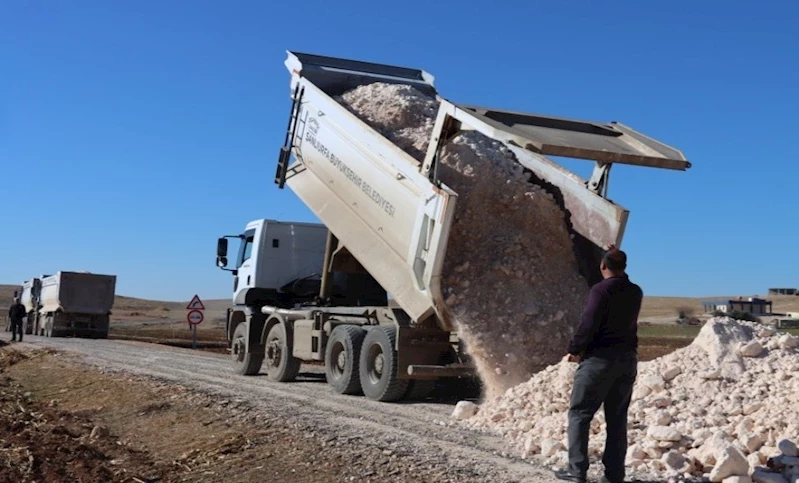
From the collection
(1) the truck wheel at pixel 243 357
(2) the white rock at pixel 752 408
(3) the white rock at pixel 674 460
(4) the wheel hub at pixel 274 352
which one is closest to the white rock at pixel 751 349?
(2) the white rock at pixel 752 408

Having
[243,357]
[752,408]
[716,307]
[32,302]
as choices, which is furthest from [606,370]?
[716,307]

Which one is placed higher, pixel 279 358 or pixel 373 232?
pixel 373 232

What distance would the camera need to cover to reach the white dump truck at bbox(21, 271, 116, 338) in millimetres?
33781

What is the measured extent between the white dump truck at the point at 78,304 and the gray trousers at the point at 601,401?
30684 millimetres

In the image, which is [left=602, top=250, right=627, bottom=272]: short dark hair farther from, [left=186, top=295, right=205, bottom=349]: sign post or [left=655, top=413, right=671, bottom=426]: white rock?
[left=186, top=295, right=205, bottom=349]: sign post

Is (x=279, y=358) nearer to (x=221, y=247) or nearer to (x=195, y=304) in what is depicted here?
(x=221, y=247)

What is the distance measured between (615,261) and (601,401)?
95cm

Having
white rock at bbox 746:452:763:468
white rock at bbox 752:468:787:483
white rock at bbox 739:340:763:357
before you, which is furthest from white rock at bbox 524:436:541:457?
white rock at bbox 739:340:763:357

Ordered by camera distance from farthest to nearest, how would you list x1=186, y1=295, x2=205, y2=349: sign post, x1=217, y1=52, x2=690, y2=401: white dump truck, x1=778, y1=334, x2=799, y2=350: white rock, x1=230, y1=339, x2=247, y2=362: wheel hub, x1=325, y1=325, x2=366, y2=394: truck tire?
x1=186, y1=295, x2=205, y2=349: sign post → x1=230, y1=339, x2=247, y2=362: wheel hub → x1=325, y1=325, x2=366, y2=394: truck tire → x1=217, y1=52, x2=690, y2=401: white dump truck → x1=778, y1=334, x2=799, y2=350: white rock

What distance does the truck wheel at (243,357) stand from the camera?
15578 mm

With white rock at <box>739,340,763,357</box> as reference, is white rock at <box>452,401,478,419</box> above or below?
below

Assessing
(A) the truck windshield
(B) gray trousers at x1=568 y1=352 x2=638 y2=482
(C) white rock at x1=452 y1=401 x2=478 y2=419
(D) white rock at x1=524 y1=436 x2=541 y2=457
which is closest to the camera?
(B) gray trousers at x1=568 y1=352 x2=638 y2=482

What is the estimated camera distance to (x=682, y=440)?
666 cm

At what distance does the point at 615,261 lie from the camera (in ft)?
20.2
